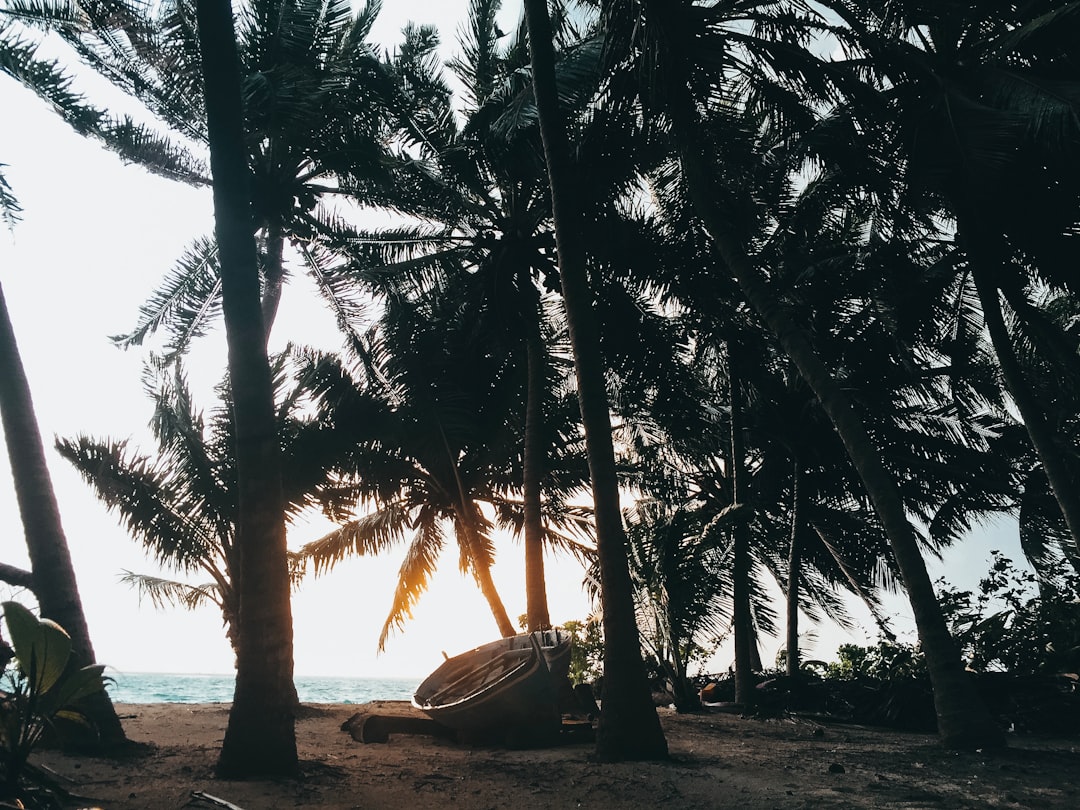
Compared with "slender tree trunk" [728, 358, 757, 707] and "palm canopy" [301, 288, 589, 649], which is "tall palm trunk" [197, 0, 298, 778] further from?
"slender tree trunk" [728, 358, 757, 707]

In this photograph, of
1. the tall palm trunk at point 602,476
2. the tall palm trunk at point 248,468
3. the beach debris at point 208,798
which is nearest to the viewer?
the beach debris at point 208,798

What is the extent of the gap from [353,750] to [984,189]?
1025 centimetres

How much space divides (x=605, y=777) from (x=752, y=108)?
9.38 metres

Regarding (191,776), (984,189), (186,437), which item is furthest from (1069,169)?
(186,437)

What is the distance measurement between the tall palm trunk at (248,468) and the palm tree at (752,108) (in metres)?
5.14

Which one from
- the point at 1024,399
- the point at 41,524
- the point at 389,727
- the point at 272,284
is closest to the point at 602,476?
the point at 389,727

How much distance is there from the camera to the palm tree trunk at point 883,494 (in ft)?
26.7

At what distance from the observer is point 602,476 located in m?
8.83

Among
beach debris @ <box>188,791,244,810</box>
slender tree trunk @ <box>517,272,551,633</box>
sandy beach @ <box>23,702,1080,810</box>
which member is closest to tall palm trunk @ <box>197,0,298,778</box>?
sandy beach @ <box>23,702,1080,810</box>

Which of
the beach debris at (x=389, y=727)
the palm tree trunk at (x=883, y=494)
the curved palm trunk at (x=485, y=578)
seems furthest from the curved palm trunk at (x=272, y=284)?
the palm tree trunk at (x=883, y=494)

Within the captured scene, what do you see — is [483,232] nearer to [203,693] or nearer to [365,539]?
[365,539]

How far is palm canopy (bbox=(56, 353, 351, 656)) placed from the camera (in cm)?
1359

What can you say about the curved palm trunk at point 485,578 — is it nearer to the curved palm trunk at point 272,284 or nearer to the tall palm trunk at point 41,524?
the curved palm trunk at point 272,284

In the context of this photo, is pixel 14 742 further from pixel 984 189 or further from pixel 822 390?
pixel 984 189
